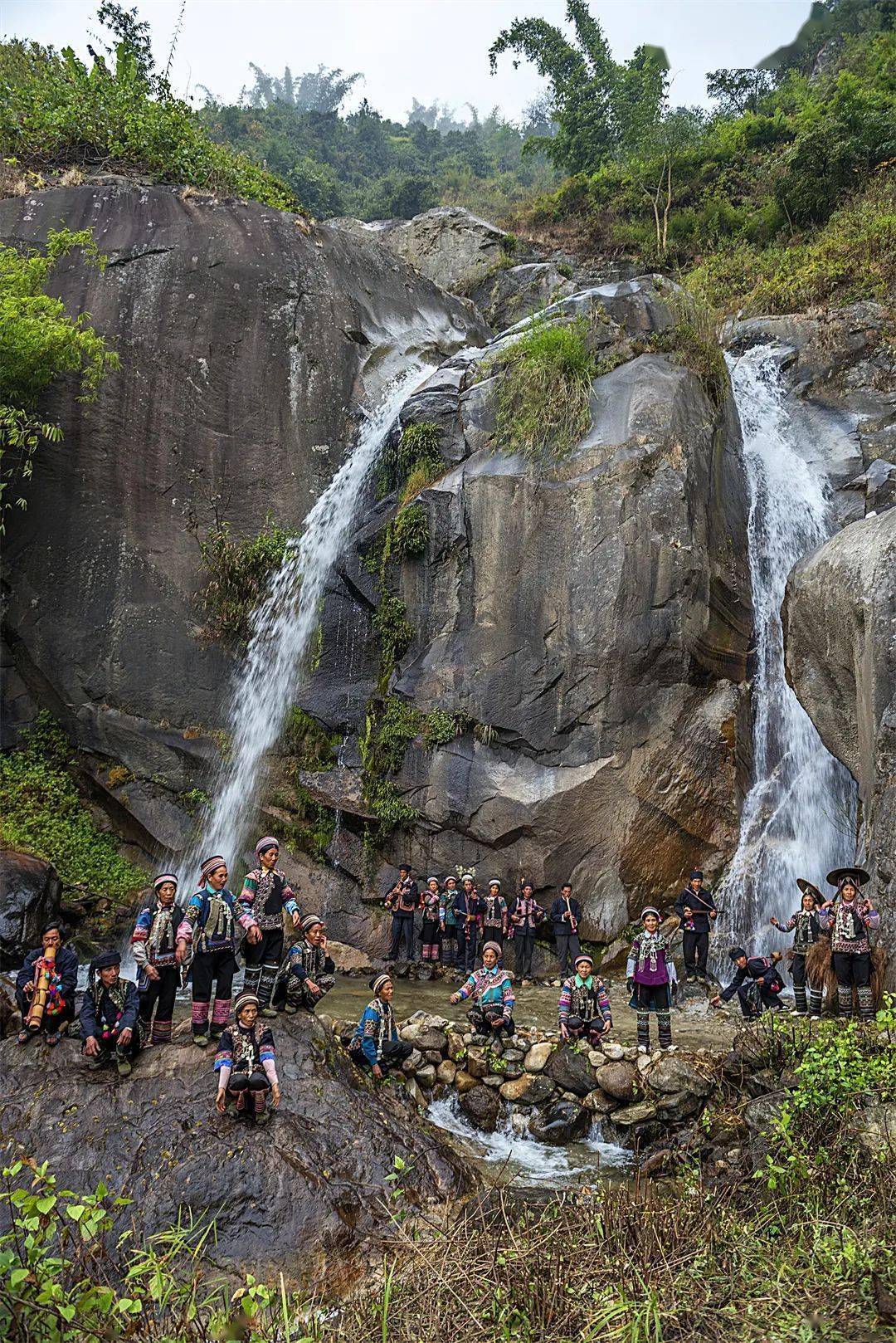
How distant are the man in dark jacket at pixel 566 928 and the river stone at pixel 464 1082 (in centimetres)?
385

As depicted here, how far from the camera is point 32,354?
14.1 metres

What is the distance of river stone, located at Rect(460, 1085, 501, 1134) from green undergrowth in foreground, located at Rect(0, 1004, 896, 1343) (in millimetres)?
2401

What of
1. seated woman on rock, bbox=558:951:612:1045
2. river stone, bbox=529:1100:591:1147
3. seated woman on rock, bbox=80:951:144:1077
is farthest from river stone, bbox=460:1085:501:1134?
seated woman on rock, bbox=80:951:144:1077

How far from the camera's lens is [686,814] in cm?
1238

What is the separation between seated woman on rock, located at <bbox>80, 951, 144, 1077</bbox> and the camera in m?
6.67

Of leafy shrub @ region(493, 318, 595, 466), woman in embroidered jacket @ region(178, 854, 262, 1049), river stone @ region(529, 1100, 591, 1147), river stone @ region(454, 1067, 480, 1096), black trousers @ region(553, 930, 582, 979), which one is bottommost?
river stone @ region(529, 1100, 591, 1147)

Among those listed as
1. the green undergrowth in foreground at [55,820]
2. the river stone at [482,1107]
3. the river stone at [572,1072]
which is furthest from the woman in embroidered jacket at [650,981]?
the green undergrowth in foreground at [55,820]

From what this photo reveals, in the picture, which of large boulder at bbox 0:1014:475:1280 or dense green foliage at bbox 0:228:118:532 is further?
dense green foliage at bbox 0:228:118:532

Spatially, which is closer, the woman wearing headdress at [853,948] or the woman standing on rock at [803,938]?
the woman wearing headdress at [853,948]

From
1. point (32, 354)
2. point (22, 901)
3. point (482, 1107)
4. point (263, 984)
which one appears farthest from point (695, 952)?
point (32, 354)

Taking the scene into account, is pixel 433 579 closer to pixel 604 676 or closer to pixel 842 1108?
pixel 604 676

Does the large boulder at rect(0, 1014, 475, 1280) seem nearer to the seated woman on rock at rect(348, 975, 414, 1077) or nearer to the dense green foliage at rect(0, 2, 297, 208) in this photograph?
the seated woman on rock at rect(348, 975, 414, 1077)

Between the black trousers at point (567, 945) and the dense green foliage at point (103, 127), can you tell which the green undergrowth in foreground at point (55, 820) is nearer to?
the black trousers at point (567, 945)

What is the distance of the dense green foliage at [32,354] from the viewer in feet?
45.7
